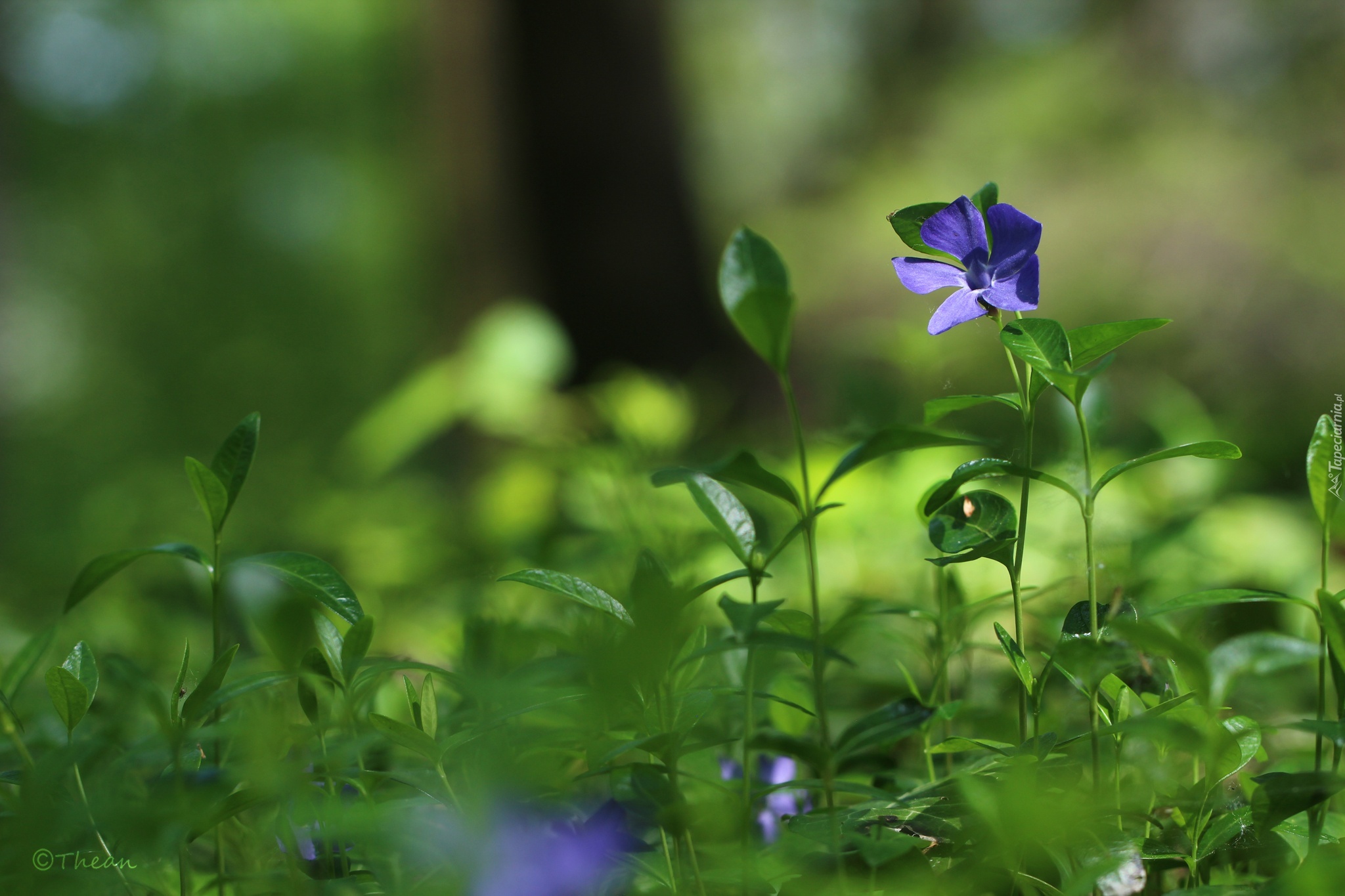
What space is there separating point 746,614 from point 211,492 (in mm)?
251

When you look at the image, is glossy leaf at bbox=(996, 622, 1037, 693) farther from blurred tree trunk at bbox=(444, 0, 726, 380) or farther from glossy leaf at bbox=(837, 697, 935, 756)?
blurred tree trunk at bbox=(444, 0, 726, 380)

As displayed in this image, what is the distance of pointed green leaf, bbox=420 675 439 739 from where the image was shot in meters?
0.40

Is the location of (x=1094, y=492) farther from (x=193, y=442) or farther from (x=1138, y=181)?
(x=193, y=442)

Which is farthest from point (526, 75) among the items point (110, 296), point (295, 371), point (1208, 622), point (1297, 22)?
point (110, 296)

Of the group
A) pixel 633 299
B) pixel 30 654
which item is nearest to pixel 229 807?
pixel 30 654

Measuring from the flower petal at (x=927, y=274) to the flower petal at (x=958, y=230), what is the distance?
1 centimetres

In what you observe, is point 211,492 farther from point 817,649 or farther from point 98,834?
point 817,649

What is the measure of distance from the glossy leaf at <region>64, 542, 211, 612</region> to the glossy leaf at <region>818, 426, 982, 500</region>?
11.1 inches

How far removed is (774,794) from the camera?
1.75 ft

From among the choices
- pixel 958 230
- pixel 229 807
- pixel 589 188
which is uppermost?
pixel 589 188

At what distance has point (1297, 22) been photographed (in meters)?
4.21

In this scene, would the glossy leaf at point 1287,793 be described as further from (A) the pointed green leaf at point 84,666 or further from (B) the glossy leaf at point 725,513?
(A) the pointed green leaf at point 84,666

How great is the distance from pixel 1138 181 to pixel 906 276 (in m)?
4.02

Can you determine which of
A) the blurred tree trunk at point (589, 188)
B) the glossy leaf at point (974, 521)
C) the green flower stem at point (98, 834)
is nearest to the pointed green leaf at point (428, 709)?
the green flower stem at point (98, 834)
